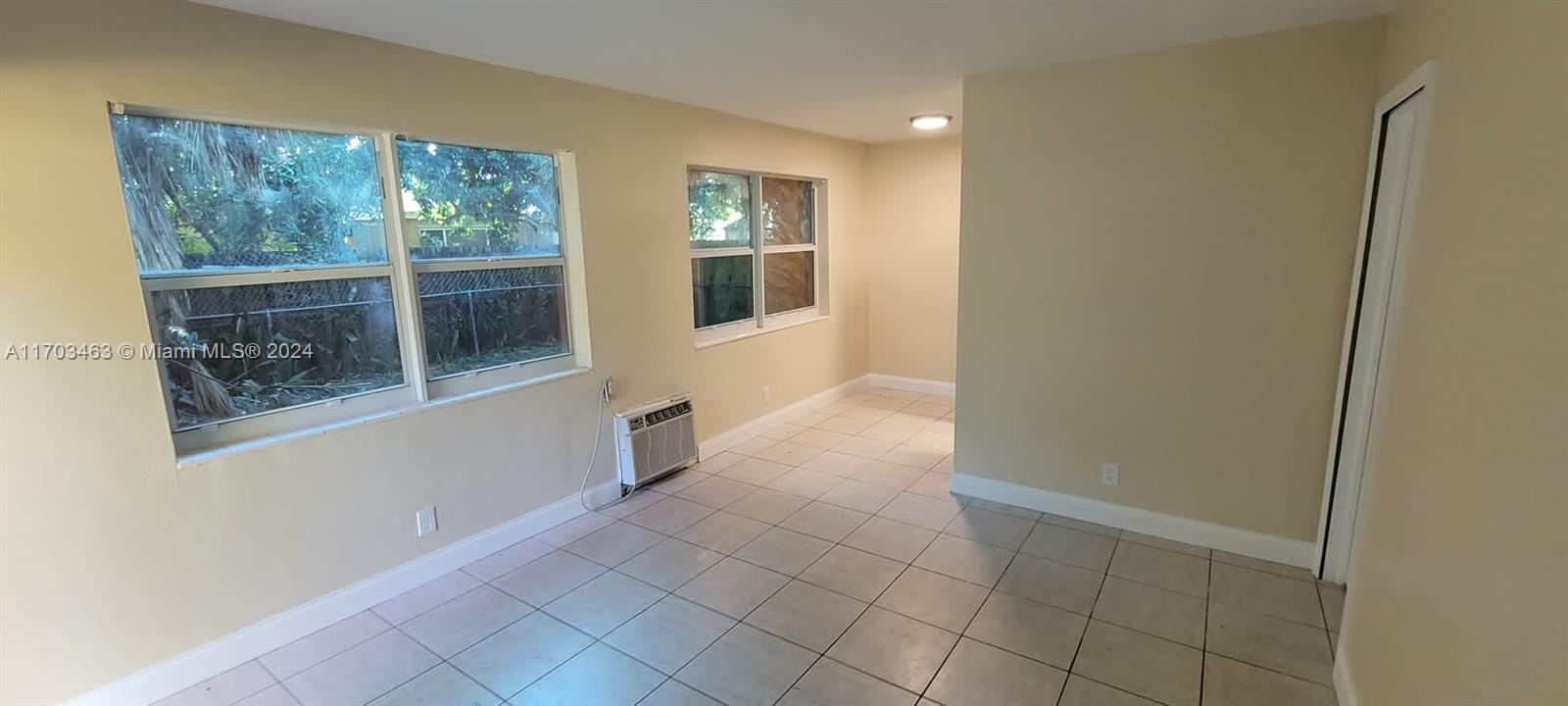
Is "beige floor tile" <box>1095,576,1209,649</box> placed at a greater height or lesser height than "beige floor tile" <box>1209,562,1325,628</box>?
lesser

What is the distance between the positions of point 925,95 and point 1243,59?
150 cm

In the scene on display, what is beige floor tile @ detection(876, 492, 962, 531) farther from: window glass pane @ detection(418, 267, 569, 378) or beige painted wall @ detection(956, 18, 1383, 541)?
window glass pane @ detection(418, 267, 569, 378)

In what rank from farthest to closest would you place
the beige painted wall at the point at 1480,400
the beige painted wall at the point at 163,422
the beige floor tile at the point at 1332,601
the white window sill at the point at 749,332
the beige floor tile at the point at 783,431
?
the beige floor tile at the point at 783,431
the white window sill at the point at 749,332
the beige floor tile at the point at 1332,601
the beige painted wall at the point at 163,422
the beige painted wall at the point at 1480,400

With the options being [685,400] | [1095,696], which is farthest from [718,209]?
[1095,696]

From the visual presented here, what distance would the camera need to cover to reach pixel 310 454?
2443 millimetres

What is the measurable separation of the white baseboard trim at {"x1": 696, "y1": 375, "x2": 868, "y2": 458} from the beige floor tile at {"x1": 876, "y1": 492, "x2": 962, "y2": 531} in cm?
137

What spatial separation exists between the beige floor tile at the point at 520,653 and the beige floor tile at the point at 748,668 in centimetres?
48

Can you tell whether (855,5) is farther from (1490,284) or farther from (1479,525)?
(1479,525)

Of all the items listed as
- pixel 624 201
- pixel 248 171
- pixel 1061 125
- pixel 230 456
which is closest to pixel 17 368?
pixel 230 456

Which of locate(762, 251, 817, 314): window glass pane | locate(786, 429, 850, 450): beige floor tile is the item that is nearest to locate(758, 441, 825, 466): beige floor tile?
locate(786, 429, 850, 450): beige floor tile

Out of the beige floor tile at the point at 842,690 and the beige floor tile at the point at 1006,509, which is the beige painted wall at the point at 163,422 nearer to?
the beige floor tile at the point at 842,690

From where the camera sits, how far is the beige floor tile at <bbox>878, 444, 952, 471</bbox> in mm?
4203

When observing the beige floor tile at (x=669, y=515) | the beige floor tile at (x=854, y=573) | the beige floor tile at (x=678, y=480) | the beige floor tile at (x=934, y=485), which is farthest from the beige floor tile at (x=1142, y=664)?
the beige floor tile at (x=678, y=480)

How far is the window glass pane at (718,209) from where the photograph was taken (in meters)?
4.33
